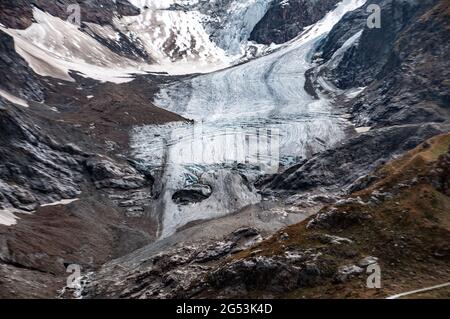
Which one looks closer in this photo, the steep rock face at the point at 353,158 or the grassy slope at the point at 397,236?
the grassy slope at the point at 397,236

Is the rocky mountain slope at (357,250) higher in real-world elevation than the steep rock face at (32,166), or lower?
lower

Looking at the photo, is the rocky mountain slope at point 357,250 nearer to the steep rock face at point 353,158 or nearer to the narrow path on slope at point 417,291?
the narrow path on slope at point 417,291

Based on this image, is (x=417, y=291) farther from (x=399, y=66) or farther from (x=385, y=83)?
(x=399, y=66)

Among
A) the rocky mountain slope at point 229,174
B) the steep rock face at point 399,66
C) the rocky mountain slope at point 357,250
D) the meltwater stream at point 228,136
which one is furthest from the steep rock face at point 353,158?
the rocky mountain slope at point 357,250

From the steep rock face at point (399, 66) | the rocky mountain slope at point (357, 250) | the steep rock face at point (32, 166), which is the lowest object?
the rocky mountain slope at point (357, 250)

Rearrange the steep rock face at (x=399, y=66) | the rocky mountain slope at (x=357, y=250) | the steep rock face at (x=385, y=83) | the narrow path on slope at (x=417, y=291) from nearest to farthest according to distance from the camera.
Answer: the narrow path on slope at (x=417, y=291), the rocky mountain slope at (x=357, y=250), the steep rock face at (x=385, y=83), the steep rock face at (x=399, y=66)

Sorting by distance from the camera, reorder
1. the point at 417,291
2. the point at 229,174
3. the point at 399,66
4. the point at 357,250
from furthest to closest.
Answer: the point at 399,66 → the point at 229,174 → the point at 357,250 → the point at 417,291

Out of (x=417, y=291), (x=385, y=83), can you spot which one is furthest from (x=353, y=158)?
(x=417, y=291)
